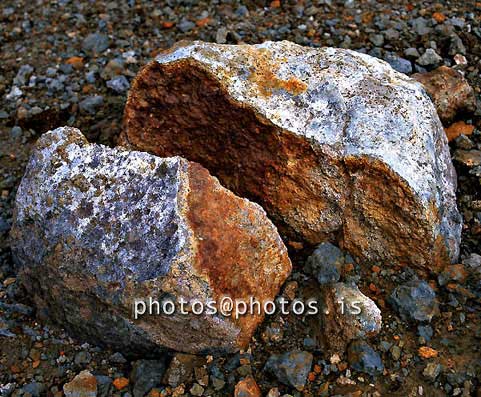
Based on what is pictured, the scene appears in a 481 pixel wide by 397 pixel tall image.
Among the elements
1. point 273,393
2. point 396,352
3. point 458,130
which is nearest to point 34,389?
point 273,393

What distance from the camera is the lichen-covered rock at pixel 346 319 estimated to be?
3627 millimetres

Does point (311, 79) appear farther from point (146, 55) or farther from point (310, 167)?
point (146, 55)

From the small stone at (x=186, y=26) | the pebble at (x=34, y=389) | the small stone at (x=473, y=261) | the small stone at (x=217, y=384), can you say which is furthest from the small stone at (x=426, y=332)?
the small stone at (x=186, y=26)

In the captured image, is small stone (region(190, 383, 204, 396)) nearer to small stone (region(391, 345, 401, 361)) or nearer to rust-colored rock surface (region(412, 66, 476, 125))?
small stone (region(391, 345, 401, 361))

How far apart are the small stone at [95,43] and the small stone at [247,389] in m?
3.52

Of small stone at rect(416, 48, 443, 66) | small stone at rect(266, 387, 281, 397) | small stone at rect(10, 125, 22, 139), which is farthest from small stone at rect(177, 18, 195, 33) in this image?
small stone at rect(266, 387, 281, 397)

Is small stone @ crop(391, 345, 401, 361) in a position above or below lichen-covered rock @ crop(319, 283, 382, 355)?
below

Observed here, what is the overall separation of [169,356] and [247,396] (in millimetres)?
488

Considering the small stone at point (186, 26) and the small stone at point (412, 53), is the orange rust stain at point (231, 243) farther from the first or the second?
the small stone at point (186, 26)

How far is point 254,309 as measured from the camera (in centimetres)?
366

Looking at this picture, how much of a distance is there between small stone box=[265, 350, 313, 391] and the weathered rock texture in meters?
0.74

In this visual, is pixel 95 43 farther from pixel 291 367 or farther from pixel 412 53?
pixel 291 367

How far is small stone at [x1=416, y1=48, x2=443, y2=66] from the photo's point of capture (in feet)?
17.8

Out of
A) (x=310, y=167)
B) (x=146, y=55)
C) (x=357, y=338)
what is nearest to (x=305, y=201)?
(x=310, y=167)
